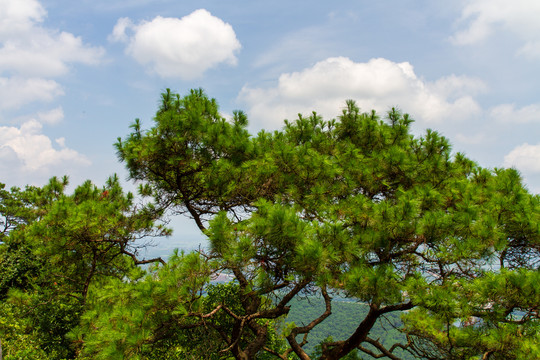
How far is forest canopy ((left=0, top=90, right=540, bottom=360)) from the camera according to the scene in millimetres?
3512

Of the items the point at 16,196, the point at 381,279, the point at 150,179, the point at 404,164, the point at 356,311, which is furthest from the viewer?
the point at 356,311

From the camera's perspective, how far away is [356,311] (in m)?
45.3

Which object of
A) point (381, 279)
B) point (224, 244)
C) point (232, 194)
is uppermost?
point (232, 194)

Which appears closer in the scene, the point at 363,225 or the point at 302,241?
the point at 302,241

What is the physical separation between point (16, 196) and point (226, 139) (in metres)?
19.4

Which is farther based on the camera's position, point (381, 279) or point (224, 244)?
point (224, 244)

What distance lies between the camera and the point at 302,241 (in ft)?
11.8

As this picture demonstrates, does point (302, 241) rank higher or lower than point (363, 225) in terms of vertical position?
lower

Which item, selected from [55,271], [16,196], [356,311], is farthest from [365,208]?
[356,311]

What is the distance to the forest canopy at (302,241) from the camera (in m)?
3.51

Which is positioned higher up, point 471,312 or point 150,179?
point 150,179

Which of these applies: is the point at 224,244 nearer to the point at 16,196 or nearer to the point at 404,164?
the point at 404,164

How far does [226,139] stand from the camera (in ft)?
17.1

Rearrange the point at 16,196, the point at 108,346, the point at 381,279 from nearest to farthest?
the point at 108,346 < the point at 381,279 < the point at 16,196
